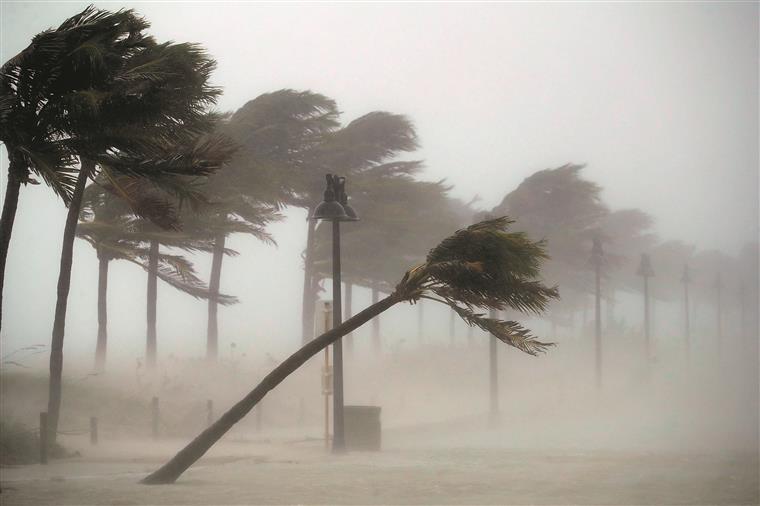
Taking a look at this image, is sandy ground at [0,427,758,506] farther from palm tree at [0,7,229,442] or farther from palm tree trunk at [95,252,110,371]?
palm tree trunk at [95,252,110,371]

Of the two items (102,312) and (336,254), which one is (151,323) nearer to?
(102,312)

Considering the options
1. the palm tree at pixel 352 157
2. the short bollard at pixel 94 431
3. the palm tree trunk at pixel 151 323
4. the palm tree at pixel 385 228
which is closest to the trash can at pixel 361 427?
the short bollard at pixel 94 431

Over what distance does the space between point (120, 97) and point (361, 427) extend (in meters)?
8.98

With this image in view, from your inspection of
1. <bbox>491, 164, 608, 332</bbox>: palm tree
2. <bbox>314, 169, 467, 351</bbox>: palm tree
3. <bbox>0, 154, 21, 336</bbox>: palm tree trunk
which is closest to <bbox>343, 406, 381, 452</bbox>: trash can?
<bbox>0, 154, 21, 336</bbox>: palm tree trunk

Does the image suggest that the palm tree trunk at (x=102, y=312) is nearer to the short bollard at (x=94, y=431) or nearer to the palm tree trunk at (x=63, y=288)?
the short bollard at (x=94, y=431)

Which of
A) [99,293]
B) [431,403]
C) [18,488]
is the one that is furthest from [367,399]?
[18,488]

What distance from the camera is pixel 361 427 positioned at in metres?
20.2

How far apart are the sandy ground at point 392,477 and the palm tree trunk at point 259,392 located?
0.29 meters

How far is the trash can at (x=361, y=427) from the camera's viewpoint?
794 inches

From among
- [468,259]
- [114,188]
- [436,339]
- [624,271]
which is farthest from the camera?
[624,271]

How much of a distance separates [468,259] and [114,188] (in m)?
5.69

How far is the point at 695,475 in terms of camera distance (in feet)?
54.7

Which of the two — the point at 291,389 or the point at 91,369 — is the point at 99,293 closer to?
the point at 91,369

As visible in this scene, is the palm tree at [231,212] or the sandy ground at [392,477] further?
the palm tree at [231,212]
